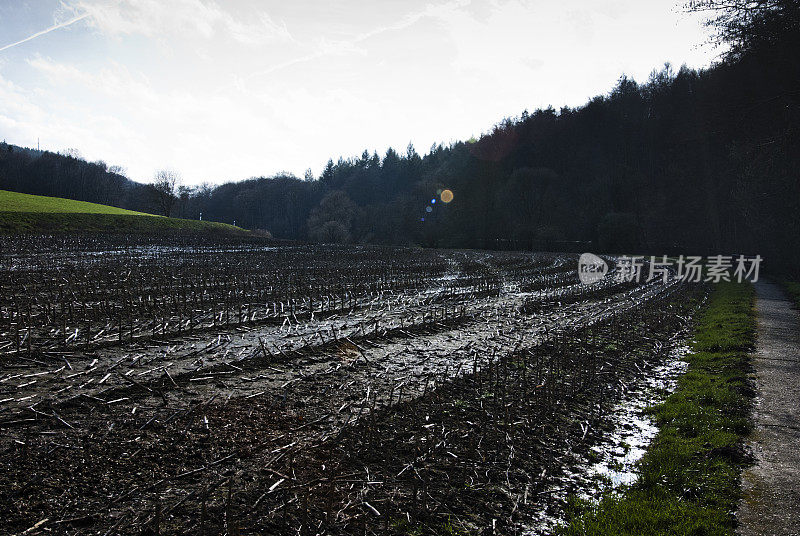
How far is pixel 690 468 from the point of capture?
5.14 m

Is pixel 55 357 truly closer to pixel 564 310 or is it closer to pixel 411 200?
pixel 564 310

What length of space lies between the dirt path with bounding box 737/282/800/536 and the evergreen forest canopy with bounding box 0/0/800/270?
10.3 metres

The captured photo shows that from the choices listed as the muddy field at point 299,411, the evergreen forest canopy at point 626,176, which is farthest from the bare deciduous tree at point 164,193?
the muddy field at point 299,411

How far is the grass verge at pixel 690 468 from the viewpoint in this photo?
410 cm

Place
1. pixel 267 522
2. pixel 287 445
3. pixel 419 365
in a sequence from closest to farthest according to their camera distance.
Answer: pixel 267 522 → pixel 287 445 → pixel 419 365

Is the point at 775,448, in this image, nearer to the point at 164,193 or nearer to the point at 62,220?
the point at 62,220

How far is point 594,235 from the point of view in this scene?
55875mm

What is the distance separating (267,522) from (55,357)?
6351mm

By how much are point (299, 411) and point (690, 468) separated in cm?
475

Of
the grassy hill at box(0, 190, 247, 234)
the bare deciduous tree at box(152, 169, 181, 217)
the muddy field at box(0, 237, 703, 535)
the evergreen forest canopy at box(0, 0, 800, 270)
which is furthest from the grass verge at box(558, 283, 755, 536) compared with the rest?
the bare deciduous tree at box(152, 169, 181, 217)

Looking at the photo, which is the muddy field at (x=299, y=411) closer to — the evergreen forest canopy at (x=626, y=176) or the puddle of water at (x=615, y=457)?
the puddle of water at (x=615, y=457)

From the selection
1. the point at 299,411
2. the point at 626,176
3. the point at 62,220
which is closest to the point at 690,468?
the point at 299,411

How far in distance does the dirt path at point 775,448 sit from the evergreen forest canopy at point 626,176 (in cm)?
1030

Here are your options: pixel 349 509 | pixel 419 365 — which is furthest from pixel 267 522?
pixel 419 365
